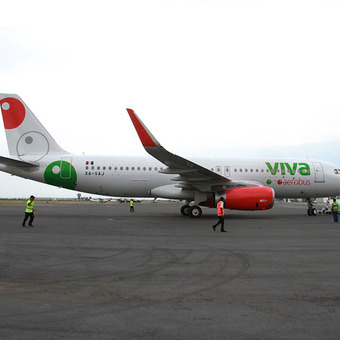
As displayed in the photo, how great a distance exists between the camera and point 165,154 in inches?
722

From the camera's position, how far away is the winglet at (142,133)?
1781 cm

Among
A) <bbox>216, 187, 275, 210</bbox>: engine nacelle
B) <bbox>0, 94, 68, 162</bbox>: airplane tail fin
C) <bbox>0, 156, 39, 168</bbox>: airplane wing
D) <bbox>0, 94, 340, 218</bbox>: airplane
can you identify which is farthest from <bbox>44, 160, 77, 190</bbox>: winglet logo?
<bbox>216, 187, 275, 210</bbox>: engine nacelle

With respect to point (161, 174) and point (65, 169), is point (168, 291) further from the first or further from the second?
point (65, 169)

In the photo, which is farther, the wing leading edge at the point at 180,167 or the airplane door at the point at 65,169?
the airplane door at the point at 65,169

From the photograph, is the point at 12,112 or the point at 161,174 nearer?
the point at 161,174

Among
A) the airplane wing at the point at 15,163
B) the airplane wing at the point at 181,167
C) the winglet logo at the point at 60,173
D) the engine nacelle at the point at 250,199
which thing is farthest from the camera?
the winglet logo at the point at 60,173

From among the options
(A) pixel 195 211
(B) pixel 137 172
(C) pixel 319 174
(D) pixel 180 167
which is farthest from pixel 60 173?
(C) pixel 319 174

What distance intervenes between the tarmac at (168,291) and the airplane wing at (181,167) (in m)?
8.65

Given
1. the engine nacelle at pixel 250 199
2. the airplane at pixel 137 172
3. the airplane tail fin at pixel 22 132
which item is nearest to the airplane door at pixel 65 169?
the airplane at pixel 137 172

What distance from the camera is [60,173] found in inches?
851

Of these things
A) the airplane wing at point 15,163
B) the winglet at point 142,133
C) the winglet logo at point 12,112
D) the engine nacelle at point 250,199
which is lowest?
the engine nacelle at point 250,199

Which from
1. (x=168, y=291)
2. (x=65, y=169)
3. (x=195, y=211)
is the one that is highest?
(x=65, y=169)

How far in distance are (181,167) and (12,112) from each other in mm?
11522

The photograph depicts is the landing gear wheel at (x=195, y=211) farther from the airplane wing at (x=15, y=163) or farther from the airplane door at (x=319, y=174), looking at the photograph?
the airplane wing at (x=15, y=163)
